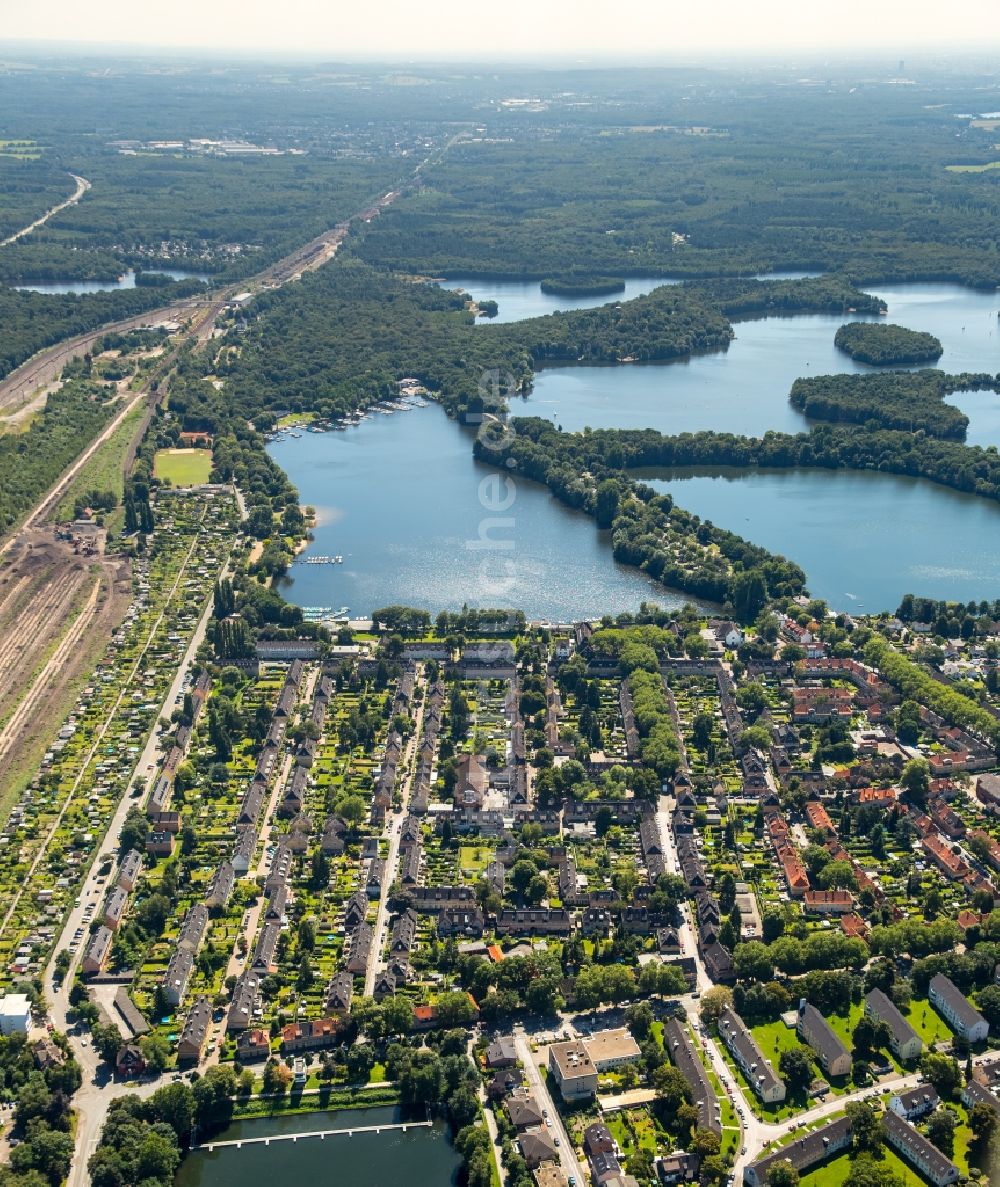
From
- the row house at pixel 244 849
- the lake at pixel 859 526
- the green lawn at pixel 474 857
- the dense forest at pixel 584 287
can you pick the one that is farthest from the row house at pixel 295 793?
the dense forest at pixel 584 287

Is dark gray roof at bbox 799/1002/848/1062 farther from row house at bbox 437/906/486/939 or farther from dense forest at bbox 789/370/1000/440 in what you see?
dense forest at bbox 789/370/1000/440

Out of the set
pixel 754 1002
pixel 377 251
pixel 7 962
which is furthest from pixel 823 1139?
pixel 377 251

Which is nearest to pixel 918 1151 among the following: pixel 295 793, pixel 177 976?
pixel 177 976

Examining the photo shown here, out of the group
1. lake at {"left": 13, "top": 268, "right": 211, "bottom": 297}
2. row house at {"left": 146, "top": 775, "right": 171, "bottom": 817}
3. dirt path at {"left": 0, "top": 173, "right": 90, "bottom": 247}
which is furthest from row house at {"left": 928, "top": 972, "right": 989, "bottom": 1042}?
dirt path at {"left": 0, "top": 173, "right": 90, "bottom": 247}

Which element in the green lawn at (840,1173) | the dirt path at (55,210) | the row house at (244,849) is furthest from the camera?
the dirt path at (55,210)

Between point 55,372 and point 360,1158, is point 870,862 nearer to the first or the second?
point 360,1158

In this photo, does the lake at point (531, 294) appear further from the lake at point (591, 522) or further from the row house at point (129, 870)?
the row house at point (129, 870)
